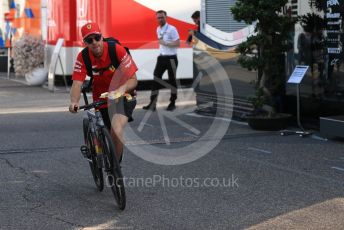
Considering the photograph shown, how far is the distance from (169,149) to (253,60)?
88.2 inches

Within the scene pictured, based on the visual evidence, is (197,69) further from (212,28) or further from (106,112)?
Answer: (106,112)

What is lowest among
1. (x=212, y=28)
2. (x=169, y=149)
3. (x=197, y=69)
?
(x=169, y=149)

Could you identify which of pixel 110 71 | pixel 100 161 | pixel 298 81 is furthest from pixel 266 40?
pixel 100 161

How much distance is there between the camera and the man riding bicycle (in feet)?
19.6

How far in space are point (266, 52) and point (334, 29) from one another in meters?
1.09

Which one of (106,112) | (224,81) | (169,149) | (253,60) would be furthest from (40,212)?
(224,81)

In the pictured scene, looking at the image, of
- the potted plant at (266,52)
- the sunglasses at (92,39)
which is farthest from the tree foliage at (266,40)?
the sunglasses at (92,39)

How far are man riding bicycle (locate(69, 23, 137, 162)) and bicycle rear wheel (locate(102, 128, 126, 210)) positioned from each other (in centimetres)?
31

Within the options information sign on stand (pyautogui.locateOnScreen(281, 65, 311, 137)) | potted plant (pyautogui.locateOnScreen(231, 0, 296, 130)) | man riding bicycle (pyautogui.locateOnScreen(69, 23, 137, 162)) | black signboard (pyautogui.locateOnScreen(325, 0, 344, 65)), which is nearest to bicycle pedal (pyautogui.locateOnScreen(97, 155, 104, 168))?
man riding bicycle (pyautogui.locateOnScreen(69, 23, 137, 162))

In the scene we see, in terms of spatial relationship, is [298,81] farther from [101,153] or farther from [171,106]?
[101,153]

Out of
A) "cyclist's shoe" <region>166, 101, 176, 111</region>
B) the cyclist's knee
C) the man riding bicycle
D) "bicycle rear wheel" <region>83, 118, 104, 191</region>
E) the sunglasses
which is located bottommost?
"cyclist's shoe" <region>166, 101, 176, 111</region>

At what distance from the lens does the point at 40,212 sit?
5816mm

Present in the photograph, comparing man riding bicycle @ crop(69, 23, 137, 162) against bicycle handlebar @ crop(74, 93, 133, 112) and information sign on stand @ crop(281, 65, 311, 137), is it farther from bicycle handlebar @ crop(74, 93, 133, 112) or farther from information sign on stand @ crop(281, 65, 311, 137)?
information sign on stand @ crop(281, 65, 311, 137)

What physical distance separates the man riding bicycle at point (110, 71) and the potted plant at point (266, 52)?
4.14m
